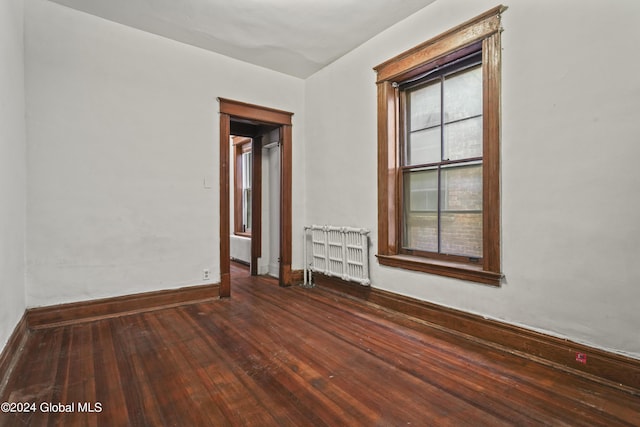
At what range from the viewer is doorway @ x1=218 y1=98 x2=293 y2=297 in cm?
388

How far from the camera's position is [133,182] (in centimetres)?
332

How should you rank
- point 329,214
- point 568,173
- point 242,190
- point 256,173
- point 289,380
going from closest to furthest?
point 289,380
point 568,173
point 329,214
point 256,173
point 242,190

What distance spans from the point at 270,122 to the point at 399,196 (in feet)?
6.69

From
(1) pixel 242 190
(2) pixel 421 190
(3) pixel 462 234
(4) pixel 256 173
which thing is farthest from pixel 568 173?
(1) pixel 242 190

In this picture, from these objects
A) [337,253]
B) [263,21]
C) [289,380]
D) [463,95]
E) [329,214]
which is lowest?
[289,380]

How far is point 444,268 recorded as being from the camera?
2809 mm

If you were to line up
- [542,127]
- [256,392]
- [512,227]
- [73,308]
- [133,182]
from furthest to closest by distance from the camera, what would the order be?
[133,182], [73,308], [512,227], [542,127], [256,392]

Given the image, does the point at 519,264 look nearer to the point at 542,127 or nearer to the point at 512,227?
the point at 512,227

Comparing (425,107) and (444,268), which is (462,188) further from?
(425,107)

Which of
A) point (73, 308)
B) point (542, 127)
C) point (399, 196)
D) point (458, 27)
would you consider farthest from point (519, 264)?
point (73, 308)

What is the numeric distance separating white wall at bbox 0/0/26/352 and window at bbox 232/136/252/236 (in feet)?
12.3

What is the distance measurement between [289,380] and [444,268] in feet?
5.30

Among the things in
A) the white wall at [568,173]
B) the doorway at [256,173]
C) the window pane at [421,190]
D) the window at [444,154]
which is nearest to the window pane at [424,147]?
the window at [444,154]

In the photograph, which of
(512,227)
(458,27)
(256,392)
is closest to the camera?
(256,392)
